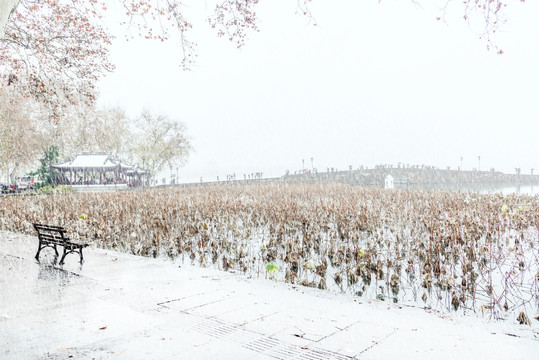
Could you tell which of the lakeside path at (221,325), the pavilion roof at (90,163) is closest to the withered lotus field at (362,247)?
the lakeside path at (221,325)

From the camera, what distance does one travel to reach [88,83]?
14.2m

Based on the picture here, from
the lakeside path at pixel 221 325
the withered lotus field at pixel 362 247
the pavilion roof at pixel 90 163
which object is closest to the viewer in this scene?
the lakeside path at pixel 221 325

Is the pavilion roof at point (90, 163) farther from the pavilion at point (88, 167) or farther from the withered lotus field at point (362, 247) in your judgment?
the withered lotus field at point (362, 247)

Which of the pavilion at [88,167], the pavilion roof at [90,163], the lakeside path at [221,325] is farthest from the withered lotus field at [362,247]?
the pavilion at [88,167]

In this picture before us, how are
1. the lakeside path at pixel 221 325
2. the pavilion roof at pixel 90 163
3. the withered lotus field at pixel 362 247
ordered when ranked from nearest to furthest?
the lakeside path at pixel 221 325 < the withered lotus field at pixel 362 247 < the pavilion roof at pixel 90 163

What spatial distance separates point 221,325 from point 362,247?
5133 mm

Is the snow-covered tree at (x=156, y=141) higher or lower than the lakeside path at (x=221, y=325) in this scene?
higher

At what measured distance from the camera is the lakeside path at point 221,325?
3674 millimetres

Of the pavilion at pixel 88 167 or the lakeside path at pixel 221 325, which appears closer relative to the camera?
the lakeside path at pixel 221 325

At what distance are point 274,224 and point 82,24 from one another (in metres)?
9.39

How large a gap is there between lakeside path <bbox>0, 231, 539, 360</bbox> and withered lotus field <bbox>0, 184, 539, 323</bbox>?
4.32ft

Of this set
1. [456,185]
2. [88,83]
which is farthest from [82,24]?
[456,185]

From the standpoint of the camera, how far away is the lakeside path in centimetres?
367

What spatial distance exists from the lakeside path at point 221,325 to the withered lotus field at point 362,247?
1.32 metres
